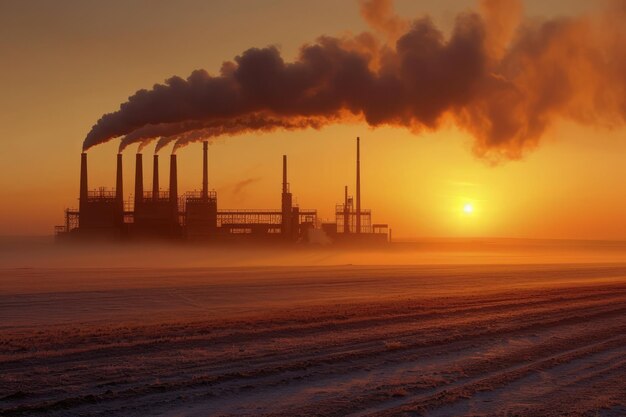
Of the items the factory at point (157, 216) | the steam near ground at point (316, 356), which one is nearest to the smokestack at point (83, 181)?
the factory at point (157, 216)

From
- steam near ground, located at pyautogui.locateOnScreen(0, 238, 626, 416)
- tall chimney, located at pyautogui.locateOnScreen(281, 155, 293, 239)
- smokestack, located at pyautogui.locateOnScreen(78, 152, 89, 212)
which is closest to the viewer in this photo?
steam near ground, located at pyautogui.locateOnScreen(0, 238, 626, 416)

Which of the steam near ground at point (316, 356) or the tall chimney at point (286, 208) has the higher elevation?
the tall chimney at point (286, 208)

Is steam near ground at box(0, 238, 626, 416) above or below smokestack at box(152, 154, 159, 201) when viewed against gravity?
below

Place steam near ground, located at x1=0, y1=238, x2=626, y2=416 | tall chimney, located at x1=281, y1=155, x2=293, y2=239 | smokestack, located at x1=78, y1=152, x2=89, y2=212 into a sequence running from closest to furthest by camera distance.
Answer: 1. steam near ground, located at x1=0, y1=238, x2=626, y2=416
2. smokestack, located at x1=78, y1=152, x2=89, y2=212
3. tall chimney, located at x1=281, y1=155, x2=293, y2=239

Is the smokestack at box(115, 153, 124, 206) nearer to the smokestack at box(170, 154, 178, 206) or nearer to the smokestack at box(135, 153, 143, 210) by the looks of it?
the smokestack at box(135, 153, 143, 210)

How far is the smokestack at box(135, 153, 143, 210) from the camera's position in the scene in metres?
72.1

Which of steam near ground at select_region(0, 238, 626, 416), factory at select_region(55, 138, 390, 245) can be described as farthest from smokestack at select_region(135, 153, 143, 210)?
steam near ground at select_region(0, 238, 626, 416)

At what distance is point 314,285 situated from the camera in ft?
98.3

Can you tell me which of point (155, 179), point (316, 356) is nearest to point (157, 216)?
point (155, 179)

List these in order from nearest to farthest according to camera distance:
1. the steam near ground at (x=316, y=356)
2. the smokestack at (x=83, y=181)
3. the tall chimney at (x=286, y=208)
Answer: the steam near ground at (x=316, y=356) → the smokestack at (x=83, y=181) → the tall chimney at (x=286, y=208)

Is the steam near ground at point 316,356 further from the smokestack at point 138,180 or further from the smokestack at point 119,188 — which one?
A: the smokestack at point 119,188

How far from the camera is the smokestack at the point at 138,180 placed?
72088 millimetres

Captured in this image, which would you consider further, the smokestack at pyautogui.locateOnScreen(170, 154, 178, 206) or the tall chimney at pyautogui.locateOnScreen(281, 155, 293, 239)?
the tall chimney at pyautogui.locateOnScreen(281, 155, 293, 239)

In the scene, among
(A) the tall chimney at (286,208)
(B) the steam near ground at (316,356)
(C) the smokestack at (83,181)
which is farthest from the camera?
(A) the tall chimney at (286,208)
